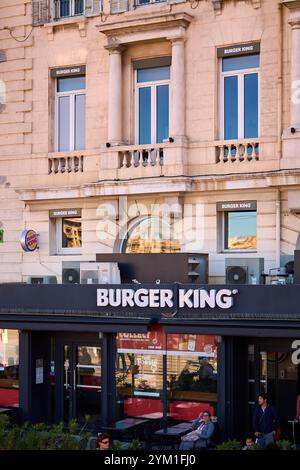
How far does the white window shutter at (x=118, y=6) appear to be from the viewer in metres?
22.3

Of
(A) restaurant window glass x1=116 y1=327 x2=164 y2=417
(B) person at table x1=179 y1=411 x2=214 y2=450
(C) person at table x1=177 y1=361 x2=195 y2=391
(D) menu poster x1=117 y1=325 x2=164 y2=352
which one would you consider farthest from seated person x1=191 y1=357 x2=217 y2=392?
(B) person at table x1=179 y1=411 x2=214 y2=450

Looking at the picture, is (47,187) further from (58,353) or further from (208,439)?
(208,439)

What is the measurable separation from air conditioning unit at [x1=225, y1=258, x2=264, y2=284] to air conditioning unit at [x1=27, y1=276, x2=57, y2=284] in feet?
16.8

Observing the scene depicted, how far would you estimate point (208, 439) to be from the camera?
1828 centimetres

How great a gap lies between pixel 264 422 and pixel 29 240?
8352mm

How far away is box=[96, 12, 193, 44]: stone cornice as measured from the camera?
21119mm

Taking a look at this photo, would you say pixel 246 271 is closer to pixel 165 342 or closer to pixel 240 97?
pixel 165 342

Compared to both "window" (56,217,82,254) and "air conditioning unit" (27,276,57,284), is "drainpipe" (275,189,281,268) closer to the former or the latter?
"window" (56,217,82,254)

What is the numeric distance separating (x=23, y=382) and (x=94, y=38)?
925 centimetres

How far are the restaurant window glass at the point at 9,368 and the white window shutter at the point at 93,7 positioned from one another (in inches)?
344

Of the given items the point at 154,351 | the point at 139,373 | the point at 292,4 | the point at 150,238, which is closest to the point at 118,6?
the point at 292,4

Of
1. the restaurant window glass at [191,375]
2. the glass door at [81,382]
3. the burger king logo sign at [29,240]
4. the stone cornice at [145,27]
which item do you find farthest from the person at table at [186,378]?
the stone cornice at [145,27]

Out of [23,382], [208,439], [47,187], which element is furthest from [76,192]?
[208,439]

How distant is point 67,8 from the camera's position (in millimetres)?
23469
